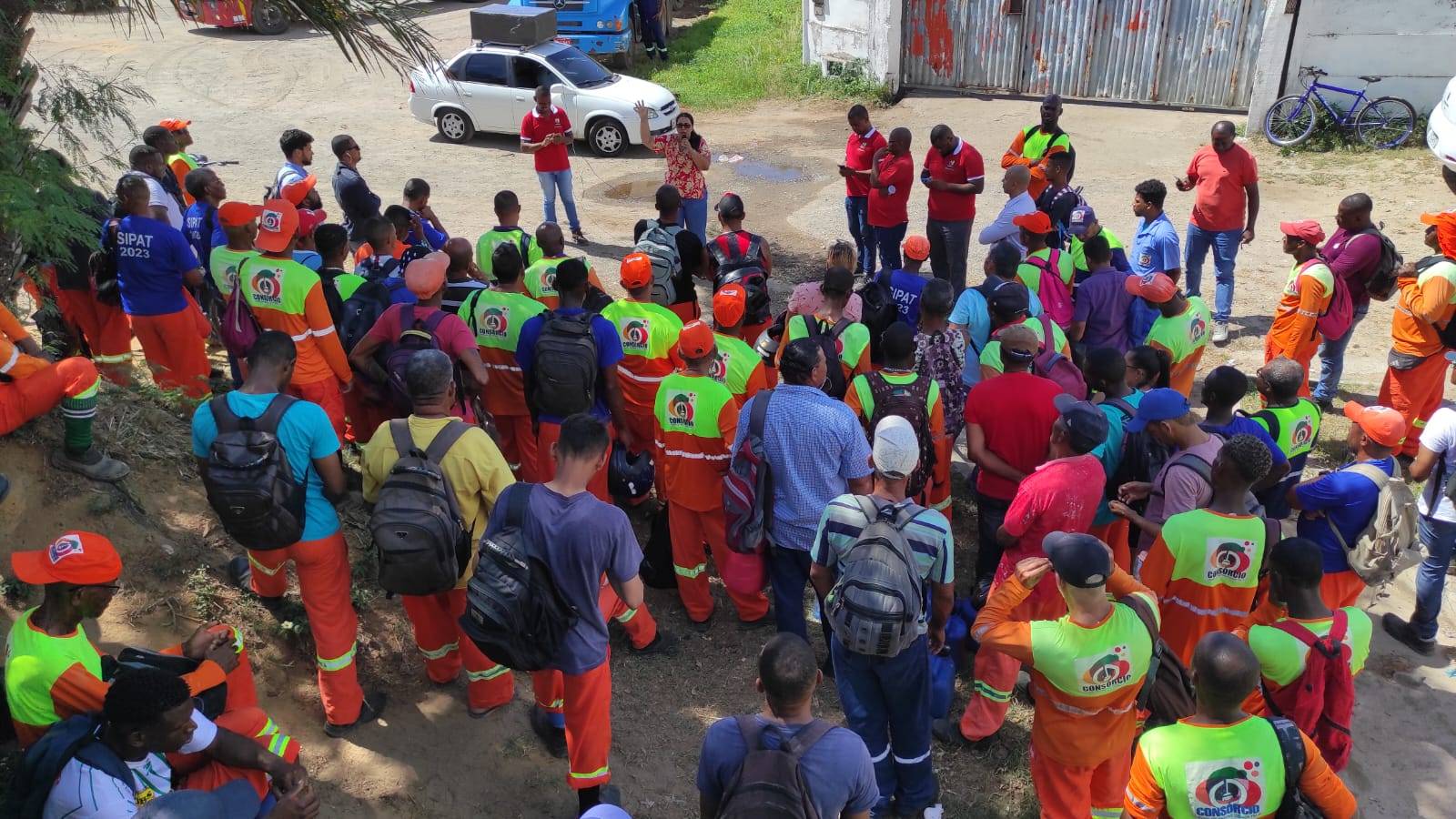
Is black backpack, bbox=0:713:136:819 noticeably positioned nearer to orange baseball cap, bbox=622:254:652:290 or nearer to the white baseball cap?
the white baseball cap

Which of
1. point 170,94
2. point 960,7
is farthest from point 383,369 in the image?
point 170,94

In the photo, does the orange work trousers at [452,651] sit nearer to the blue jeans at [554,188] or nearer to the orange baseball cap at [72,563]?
the orange baseball cap at [72,563]

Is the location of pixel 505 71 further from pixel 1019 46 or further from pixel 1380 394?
pixel 1380 394

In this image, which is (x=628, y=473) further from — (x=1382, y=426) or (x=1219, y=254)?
(x=1219, y=254)

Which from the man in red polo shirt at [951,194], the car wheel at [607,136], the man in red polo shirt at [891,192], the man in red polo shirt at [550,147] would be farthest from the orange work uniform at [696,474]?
the car wheel at [607,136]

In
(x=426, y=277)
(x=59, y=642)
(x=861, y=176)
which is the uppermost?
(x=426, y=277)

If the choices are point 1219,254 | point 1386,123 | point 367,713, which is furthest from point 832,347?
point 1386,123

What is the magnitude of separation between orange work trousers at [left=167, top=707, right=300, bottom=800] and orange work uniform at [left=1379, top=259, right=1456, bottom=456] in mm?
7084

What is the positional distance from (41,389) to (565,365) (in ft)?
8.41

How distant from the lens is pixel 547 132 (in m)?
11.4

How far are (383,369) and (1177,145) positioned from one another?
13018mm

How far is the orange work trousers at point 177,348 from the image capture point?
7.14 m

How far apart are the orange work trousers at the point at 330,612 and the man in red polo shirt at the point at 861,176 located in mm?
6718

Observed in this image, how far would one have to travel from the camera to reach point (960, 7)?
17359 mm
